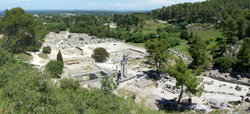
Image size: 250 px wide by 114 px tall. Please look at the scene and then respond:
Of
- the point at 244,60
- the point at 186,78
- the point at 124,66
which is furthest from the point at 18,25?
the point at 244,60

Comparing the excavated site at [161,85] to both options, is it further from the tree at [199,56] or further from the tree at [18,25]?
the tree at [18,25]

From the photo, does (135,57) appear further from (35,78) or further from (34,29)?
(35,78)

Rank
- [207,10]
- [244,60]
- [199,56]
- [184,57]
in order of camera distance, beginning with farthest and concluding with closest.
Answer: [207,10] → [184,57] → [199,56] → [244,60]

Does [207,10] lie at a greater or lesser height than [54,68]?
greater

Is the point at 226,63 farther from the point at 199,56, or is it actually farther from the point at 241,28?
the point at 241,28

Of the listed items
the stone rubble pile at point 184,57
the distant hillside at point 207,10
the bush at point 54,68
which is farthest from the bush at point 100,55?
the distant hillside at point 207,10

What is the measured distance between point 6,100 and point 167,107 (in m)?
16.3

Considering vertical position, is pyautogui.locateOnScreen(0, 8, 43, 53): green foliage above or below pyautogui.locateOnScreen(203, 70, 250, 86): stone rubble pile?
above

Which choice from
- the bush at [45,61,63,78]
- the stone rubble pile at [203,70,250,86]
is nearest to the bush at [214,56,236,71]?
the stone rubble pile at [203,70,250,86]

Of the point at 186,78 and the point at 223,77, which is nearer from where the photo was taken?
the point at 186,78

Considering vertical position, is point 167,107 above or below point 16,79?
below

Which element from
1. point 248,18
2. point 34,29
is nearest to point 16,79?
point 34,29

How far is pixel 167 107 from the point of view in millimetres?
20172

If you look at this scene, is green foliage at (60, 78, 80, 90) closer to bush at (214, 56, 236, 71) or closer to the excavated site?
the excavated site
